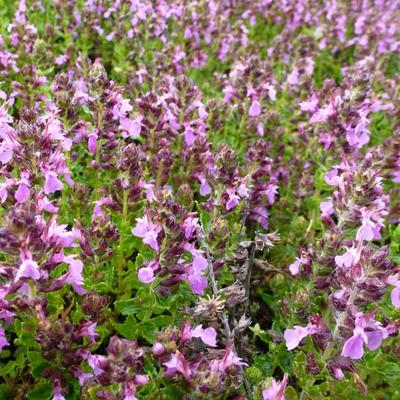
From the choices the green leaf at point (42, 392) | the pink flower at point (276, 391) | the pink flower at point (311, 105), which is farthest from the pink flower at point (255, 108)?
the green leaf at point (42, 392)

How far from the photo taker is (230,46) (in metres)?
7.43

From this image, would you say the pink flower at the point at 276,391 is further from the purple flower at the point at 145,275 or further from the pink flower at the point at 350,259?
the purple flower at the point at 145,275

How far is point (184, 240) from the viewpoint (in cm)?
298

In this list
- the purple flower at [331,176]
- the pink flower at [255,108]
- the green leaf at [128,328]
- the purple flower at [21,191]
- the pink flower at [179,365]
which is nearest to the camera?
the pink flower at [179,365]

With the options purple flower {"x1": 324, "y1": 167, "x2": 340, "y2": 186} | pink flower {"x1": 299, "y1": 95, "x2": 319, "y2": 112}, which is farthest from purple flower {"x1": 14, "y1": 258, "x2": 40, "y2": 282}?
pink flower {"x1": 299, "y1": 95, "x2": 319, "y2": 112}

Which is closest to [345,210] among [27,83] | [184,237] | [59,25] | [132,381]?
[184,237]

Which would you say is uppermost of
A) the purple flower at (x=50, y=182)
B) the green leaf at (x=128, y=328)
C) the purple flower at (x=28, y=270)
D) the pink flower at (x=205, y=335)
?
the purple flower at (x=28, y=270)

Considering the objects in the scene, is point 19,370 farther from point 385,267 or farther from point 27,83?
point 27,83

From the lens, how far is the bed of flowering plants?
8.60ft

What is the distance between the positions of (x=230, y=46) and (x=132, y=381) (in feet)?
19.4

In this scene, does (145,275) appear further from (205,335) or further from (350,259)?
(350,259)

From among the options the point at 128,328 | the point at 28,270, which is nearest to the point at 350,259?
the point at 128,328

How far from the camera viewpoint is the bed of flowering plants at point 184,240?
2621 mm

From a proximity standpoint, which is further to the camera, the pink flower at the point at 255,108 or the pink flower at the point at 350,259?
the pink flower at the point at 255,108
